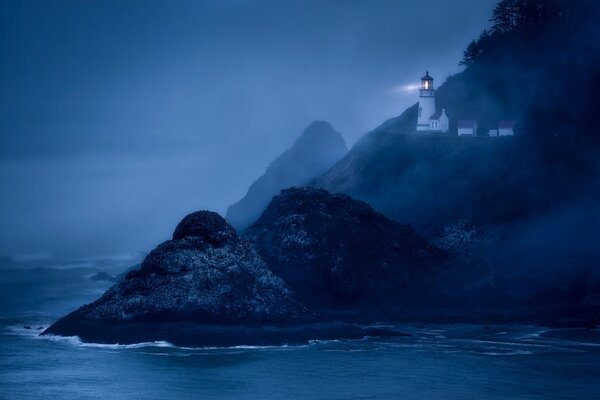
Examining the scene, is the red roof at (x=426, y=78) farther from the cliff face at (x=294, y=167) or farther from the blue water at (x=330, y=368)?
the blue water at (x=330, y=368)

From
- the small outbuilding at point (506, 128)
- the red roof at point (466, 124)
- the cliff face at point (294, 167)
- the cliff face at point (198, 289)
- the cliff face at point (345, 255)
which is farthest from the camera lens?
the cliff face at point (294, 167)

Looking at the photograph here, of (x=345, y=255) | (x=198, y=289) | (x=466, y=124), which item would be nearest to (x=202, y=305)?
(x=198, y=289)

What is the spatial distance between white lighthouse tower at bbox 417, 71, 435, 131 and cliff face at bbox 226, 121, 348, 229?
28.4 meters

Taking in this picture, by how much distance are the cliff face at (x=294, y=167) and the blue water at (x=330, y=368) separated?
231 ft

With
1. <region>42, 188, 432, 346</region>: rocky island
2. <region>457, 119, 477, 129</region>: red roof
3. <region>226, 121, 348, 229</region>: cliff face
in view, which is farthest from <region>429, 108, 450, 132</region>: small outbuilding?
<region>226, 121, 348, 229</region>: cliff face

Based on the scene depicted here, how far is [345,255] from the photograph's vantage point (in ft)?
262

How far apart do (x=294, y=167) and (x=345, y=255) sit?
62.1 m

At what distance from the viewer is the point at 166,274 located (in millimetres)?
68188

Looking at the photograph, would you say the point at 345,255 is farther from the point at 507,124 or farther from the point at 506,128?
the point at 507,124

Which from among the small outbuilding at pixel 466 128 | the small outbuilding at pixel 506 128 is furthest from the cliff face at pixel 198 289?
the small outbuilding at pixel 506 128

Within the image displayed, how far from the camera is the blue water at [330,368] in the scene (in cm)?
4819

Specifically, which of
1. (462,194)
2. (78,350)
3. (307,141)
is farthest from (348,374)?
(307,141)

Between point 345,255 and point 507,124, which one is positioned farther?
point 507,124

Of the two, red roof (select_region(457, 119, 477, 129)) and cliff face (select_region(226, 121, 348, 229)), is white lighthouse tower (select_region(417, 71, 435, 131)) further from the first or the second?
cliff face (select_region(226, 121, 348, 229))
